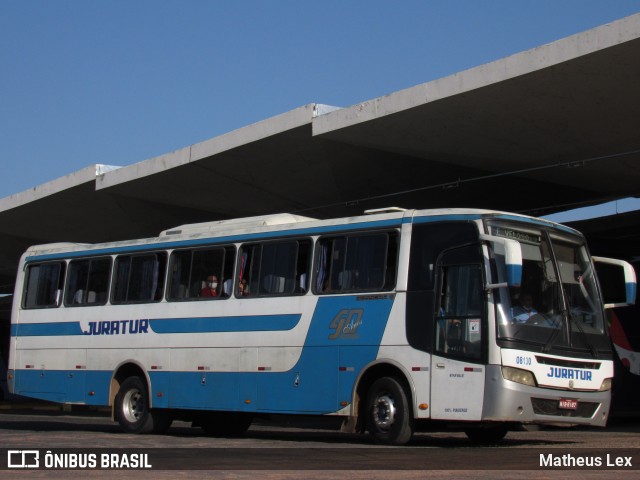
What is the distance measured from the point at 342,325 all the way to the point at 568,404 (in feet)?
11.1

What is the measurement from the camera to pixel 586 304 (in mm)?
14719

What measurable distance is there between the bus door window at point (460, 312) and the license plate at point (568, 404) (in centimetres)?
129

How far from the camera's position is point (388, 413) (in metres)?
14.6

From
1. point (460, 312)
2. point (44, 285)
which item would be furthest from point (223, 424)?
point (460, 312)

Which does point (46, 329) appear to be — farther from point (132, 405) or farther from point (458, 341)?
point (458, 341)

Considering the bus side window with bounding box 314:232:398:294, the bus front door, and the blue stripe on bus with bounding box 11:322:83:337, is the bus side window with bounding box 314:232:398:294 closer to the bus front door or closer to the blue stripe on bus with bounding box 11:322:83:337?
the bus front door

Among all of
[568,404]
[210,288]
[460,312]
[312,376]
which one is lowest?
[568,404]

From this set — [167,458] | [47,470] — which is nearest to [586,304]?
[167,458]

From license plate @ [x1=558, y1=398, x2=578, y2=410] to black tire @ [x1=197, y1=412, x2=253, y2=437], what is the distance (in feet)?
21.8

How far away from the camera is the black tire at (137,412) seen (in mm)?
18312

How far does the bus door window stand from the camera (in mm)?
13789

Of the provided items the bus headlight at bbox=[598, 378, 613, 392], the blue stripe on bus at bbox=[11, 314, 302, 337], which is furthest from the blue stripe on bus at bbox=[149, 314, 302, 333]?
the bus headlight at bbox=[598, 378, 613, 392]

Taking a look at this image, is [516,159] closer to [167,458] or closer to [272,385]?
[272,385]

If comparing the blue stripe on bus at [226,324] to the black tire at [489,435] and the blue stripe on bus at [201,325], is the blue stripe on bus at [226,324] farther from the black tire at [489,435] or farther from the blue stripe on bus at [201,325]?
the black tire at [489,435]
